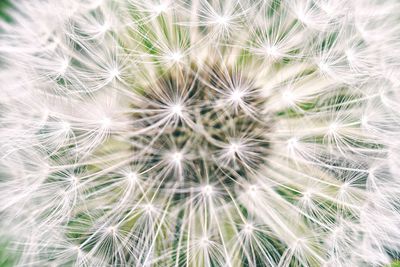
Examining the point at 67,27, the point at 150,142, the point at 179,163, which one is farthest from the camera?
the point at 67,27

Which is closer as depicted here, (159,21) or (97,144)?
(97,144)

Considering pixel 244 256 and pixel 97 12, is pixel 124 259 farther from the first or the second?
pixel 97 12

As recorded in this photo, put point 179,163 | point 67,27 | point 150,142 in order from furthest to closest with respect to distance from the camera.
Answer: point 67,27, point 150,142, point 179,163

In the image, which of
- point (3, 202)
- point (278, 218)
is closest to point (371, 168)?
point (278, 218)

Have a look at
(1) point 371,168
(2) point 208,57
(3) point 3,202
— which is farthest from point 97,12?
(1) point 371,168

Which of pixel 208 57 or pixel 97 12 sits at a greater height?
pixel 97 12

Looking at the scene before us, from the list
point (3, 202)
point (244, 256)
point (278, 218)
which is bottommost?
point (244, 256)
